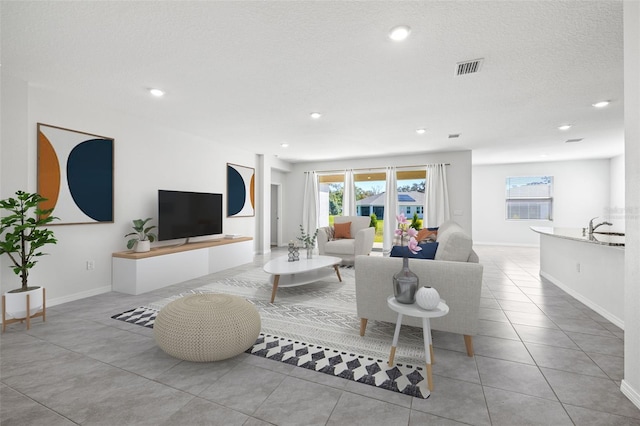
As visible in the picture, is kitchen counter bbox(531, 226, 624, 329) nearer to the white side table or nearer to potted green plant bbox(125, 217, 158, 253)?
the white side table

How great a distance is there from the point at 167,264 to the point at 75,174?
5.27ft

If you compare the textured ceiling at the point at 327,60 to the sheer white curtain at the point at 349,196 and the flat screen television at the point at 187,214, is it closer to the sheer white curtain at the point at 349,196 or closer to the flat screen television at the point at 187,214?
the flat screen television at the point at 187,214

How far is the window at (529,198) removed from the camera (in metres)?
8.44

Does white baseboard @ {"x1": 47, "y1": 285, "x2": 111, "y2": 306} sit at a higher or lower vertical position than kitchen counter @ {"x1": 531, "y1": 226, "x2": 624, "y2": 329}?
lower

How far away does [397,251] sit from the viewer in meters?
2.56

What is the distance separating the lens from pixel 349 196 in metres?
7.99

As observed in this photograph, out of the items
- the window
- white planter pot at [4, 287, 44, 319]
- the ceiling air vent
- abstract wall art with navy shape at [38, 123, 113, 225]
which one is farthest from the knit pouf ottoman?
the window

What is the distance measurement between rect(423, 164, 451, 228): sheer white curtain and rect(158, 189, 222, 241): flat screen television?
503 centimetres

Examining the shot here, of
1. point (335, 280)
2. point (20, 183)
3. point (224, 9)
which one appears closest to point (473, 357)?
point (335, 280)

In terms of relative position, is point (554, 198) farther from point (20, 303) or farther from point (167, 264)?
point (20, 303)

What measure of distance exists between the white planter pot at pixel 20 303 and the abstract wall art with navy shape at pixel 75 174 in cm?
94

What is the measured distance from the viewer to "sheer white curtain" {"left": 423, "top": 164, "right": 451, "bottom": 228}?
23.1ft

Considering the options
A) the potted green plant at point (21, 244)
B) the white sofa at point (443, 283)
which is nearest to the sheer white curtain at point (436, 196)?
the white sofa at point (443, 283)

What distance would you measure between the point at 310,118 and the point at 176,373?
360 centimetres
